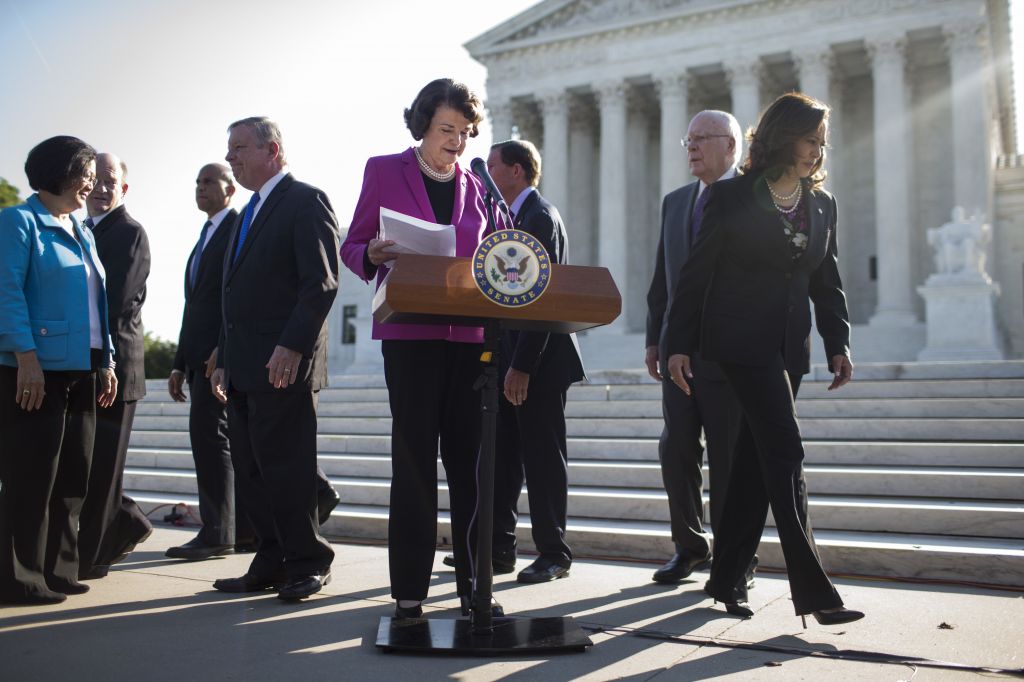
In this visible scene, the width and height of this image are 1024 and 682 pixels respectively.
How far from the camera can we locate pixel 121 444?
529cm

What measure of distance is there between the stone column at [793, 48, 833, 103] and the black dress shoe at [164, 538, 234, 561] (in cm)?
2851

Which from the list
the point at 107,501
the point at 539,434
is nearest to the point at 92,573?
the point at 107,501

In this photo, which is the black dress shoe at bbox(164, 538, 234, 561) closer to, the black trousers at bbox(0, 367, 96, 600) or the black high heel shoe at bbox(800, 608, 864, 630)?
the black trousers at bbox(0, 367, 96, 600)

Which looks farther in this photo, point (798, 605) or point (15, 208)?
point (15, 208)

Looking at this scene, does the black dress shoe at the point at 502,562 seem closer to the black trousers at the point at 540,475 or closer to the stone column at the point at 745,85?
the black trousers at the point at 540,475

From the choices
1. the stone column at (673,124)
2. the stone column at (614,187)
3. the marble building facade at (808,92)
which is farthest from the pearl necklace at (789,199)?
the stone column at (614,187)

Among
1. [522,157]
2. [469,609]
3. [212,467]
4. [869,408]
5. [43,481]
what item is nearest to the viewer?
[469,609]

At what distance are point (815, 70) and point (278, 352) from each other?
97.8ft

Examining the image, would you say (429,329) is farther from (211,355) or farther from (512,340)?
(211,355)

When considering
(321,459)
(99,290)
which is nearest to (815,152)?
(99,290)

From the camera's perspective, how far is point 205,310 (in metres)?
6.19

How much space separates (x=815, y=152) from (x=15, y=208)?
378cm

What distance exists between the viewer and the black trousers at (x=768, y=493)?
3.69m

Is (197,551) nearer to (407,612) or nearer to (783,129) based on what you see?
(407,612)
